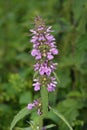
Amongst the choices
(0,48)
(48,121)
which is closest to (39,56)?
(48,121)

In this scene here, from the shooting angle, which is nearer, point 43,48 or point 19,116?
point 43,48

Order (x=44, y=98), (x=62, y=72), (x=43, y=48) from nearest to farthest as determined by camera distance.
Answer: (x=43, y=48) → (x=44, y=98) → (x=62, y=72)

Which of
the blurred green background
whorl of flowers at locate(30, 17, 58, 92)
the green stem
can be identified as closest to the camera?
whorl of flowers at locate(30, 17, 58, 92)

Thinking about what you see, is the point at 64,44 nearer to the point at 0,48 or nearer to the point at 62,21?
the point at 62,21

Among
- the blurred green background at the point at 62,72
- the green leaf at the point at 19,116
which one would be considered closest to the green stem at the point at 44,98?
the green leaf at the point at 19,116

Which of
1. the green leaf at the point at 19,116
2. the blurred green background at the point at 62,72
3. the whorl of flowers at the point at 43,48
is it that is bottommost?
the green leaf at the point at 19,116

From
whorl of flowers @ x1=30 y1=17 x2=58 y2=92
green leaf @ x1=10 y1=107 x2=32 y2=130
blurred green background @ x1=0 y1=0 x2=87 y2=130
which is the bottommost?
green leaf @ x1=10 y1=107 x2=32 y2=130

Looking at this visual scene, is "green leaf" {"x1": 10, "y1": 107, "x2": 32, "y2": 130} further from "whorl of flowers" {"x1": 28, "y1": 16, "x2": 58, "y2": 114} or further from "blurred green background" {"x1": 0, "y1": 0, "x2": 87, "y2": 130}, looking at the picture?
"blurred green background" {"x1": 0, "y1": 0, "x2": 87, "y2": 130}

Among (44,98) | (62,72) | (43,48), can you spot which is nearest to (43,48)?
(43,48)

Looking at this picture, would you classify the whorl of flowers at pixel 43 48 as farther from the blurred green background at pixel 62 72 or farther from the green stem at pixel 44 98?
the blurred green background at pixel 62 72

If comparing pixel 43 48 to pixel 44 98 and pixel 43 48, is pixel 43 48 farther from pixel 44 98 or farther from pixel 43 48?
pixel 44 98

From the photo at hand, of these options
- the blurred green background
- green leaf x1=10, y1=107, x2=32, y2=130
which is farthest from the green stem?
the blurred green background
